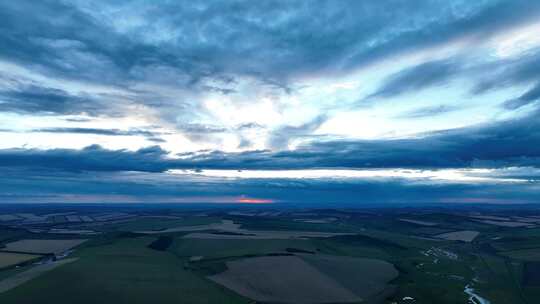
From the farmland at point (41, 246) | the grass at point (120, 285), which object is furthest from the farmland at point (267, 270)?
the farmland at point (41, 246)

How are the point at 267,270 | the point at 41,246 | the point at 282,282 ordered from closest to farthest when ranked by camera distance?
the point at 282,282
the point at 267,270
the point at 41,246

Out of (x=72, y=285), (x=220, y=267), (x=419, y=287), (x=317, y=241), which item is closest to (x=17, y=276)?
(x=72, y=285)

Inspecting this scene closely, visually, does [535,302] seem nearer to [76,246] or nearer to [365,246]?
[365,246]

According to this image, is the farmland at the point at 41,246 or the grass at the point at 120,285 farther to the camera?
the farmland at the point at 41,246

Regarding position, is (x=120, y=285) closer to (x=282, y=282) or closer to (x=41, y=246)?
(x=282, y=282)

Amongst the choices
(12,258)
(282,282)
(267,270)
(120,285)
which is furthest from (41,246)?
(282,282)

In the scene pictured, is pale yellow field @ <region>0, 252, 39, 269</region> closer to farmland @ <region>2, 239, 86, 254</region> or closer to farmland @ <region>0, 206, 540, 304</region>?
farmland @ <region>0, 206, 540, 304</region>

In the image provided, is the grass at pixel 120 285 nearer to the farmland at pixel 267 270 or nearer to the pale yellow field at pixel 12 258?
the farmland at pixel 267 270

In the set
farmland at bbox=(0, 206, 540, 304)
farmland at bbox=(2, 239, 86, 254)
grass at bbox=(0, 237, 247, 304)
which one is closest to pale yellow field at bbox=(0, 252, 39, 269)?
farmland at bbox=(0, 206, 540, 304)

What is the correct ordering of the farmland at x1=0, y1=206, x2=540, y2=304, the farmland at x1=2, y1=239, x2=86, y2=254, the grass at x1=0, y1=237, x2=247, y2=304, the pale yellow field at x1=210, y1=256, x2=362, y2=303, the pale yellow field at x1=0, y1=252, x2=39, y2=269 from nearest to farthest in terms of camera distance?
1. the grass at x1=0, y1=237, x2=247, y2=304
2. the pale yellow field at x1=210, y1=256, x2=362, y2=303
3. the farmland at x1=0, y1=206, x2=540, y2=304
4. the pale yellow field at x1=0, y1=252, x2=39, y2=269
5. the farmland at x1=2, y1=239, x2=86, y2=254
